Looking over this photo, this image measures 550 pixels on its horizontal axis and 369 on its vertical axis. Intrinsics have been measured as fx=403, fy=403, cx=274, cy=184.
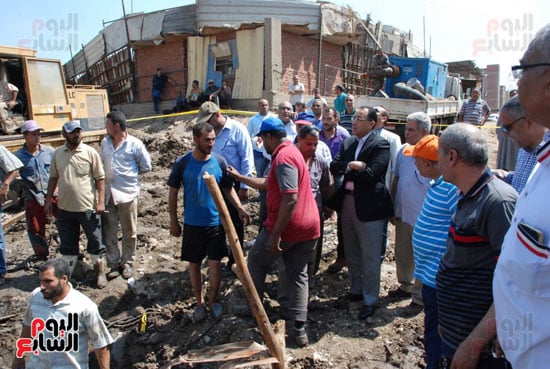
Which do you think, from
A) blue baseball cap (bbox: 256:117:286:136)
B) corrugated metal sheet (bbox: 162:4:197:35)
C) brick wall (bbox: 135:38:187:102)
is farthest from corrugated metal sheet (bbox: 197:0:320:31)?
blue baseball cap (bbox: 256:117:286:136)

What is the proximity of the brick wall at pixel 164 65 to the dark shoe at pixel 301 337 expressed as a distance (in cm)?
1340

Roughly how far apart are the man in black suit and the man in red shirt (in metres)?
0.56

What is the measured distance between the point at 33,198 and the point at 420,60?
12025 mm

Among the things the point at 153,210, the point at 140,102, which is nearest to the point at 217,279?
the point at 153,210

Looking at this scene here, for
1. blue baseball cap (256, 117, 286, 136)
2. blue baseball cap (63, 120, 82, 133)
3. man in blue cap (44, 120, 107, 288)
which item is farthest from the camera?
man in blue cap (44, 120, 107, 288)

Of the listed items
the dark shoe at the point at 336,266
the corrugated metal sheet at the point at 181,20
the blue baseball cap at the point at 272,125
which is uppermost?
the corrugated metal sheet at the point at 181,20

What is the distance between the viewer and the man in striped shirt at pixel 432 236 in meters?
2.57

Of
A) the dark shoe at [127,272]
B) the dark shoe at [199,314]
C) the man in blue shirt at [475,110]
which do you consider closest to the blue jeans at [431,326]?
the dark shoe at [199,314]

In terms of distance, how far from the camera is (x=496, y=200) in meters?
1.84

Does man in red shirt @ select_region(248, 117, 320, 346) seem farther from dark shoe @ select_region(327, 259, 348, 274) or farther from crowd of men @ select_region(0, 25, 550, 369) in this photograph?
dark shoe @ select_region(327, 259, 348, 274)

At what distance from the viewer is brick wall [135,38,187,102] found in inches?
605

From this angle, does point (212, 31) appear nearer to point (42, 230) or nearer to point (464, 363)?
point (42, 230)

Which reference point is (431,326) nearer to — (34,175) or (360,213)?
(360,213)

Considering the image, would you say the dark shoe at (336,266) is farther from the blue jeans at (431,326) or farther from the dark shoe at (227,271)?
the blue jeans at (431,326)
